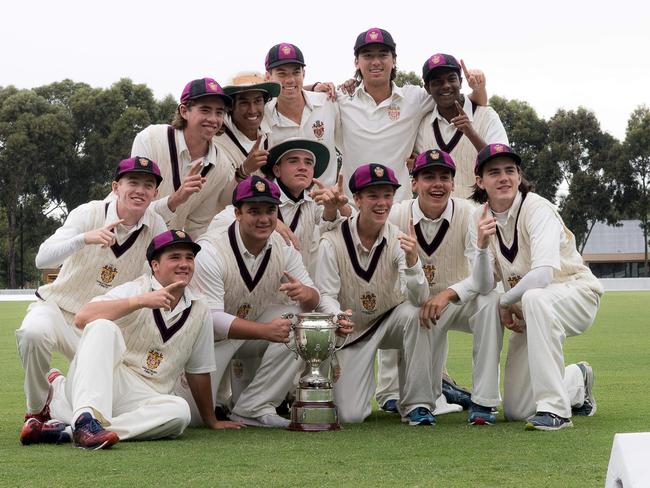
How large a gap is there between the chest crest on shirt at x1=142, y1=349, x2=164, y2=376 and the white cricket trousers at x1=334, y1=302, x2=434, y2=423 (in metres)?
1.67

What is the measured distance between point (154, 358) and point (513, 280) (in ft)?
8.98

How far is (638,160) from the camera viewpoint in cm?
5625

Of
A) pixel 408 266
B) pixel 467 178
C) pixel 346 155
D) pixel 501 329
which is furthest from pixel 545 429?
pixel 346 155

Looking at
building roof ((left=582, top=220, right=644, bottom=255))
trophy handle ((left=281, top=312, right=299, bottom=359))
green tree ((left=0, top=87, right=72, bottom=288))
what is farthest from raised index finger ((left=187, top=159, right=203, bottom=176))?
building roof ((left=582, top=220, right=644, bottom=255))

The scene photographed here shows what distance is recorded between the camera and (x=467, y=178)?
31.0 feet

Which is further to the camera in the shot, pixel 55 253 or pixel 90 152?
pixel 90 152

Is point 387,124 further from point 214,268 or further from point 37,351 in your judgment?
point 37,351

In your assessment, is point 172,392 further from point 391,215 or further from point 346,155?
point 346,155

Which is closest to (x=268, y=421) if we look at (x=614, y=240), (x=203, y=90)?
(x=203, y=90)

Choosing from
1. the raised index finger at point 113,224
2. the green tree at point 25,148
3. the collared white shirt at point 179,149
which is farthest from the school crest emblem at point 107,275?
the green tree at point 25,148

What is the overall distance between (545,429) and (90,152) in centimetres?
4891

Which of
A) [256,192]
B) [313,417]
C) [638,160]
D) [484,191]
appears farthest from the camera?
[638,160]

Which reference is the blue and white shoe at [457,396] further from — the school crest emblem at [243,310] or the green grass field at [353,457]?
the school crest emblem at [243,310]

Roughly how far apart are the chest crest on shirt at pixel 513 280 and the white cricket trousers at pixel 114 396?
8.67ft
